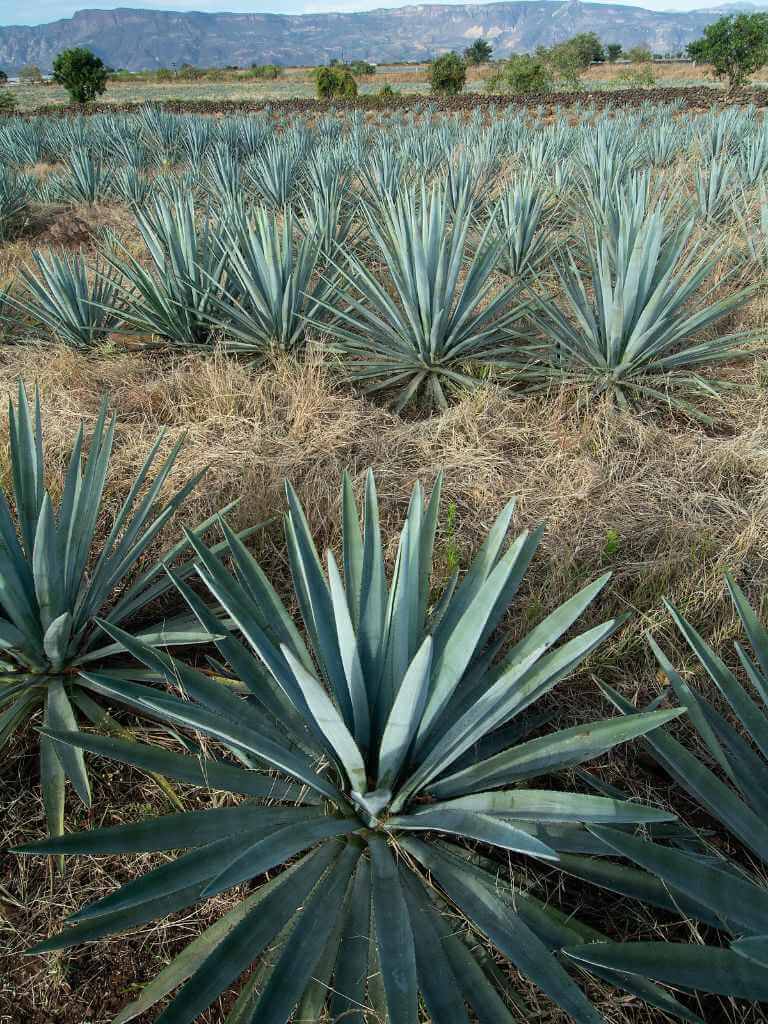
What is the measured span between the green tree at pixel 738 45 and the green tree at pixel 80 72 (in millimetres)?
22784

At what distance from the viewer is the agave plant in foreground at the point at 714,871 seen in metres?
0.94

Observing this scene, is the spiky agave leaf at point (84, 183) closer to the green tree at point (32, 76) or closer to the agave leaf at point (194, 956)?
the agave leaf at point (194, 956)

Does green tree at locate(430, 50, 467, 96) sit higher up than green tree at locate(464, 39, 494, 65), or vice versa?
green tree at locate(464, 39, 494, 65)

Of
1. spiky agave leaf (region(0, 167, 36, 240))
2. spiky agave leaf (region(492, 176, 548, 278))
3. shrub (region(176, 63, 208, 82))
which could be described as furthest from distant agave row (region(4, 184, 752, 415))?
shrub (region(176, 63, 208, 82))

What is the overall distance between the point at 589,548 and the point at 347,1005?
5.62ft

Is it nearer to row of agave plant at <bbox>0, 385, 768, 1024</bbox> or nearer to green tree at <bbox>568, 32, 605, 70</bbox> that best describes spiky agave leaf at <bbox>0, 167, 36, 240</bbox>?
row of agave plant at <bbox>0, 385, 768, 1024</bbox>

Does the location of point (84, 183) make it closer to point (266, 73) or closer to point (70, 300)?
point (70, 300)

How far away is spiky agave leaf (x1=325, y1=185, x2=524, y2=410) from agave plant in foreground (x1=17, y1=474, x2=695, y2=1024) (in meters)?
1.96

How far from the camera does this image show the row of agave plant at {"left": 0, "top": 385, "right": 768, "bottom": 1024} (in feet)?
Result: 3.32

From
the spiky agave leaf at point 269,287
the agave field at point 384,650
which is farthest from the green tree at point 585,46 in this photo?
the agave field at point 384,650

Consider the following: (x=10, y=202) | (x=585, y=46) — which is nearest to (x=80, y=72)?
(x=10, y=202)

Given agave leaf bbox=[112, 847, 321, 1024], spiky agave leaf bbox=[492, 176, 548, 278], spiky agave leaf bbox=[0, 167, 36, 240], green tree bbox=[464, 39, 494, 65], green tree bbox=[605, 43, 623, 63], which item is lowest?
agave leaf bbox=[112, 847, 321, 1024]

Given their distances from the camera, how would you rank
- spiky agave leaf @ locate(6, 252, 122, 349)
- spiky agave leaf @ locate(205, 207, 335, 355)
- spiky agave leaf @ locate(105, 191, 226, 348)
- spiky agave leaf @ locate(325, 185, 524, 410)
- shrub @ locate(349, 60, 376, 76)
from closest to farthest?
spiky agave leaf @ locate(325, 185, 524, 410) → spiky agave leaf @ locate(205, 207, 335, 355) → spiky agave leaf @ locate(105, 191, 226, 348) → spiky agave leaf @ locate(6, 252, 122, 349) → shrub @ locate(349, 60, 376, 76)

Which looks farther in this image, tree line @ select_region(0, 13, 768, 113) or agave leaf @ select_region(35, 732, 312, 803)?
tree line @ select_region(0, 13, 768, 113)
